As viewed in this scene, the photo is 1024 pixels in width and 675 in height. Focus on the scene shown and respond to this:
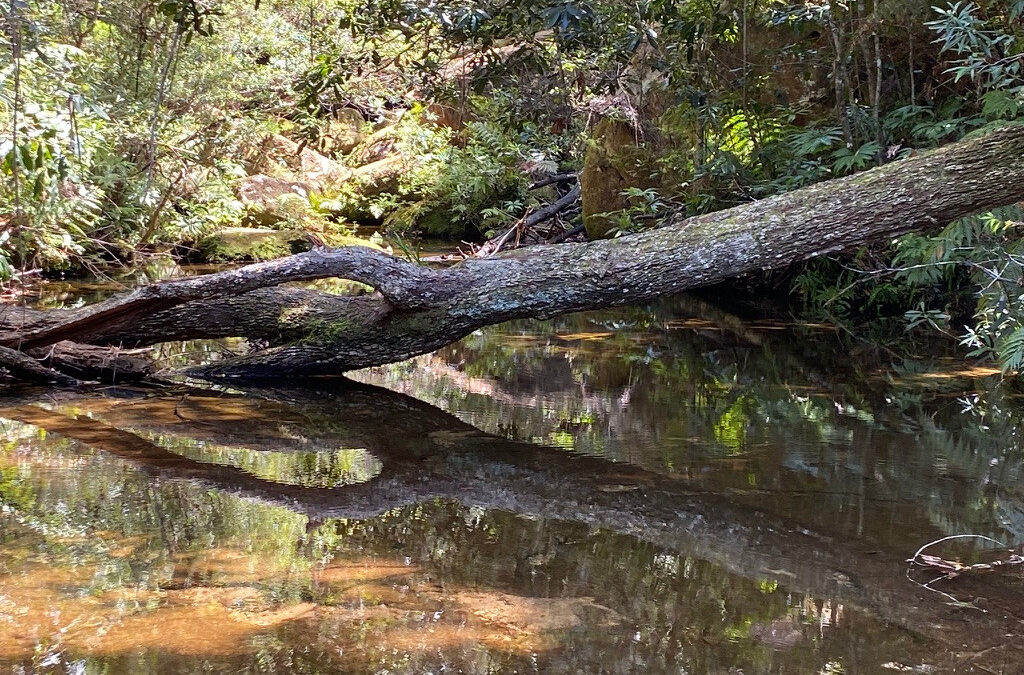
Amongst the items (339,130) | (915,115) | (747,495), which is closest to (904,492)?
(747,495)

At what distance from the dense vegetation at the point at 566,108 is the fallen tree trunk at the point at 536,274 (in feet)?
1.82

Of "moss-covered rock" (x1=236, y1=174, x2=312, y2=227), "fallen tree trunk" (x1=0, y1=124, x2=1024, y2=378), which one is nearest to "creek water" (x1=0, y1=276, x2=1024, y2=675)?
"fallen tree trunk" (x1=0, y1=124, x2=1024, y2=378)

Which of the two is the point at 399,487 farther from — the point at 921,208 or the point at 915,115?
the point at 915,115

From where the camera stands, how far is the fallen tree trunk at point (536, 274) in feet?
17.7

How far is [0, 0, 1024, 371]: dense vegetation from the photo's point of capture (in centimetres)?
634

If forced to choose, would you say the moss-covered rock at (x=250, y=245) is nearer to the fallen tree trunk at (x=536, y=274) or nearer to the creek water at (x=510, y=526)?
the fallen tree trunk at (x=536, y=274)

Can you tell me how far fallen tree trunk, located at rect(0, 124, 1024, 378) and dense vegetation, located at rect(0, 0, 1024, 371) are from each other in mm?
554

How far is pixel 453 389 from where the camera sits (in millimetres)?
6340

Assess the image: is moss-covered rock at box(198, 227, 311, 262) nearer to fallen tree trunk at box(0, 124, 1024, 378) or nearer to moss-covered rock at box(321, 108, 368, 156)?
fallen tree trunk at box(0, 124, 1024, 378)

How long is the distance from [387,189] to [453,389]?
11.8 m

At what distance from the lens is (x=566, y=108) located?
29.7 ft

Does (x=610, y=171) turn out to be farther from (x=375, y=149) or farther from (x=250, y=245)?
(x=375, y=149)

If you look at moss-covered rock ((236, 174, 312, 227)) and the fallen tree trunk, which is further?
moss-covered rock ((236, 174, 312, 227))

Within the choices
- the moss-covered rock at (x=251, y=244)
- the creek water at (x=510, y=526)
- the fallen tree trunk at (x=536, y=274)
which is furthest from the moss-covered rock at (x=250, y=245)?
the creek water at (x=510, y=526)
